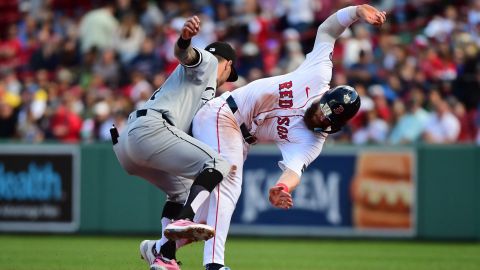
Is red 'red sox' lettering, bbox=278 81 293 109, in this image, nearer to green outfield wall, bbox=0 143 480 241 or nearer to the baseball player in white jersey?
the baseball player in white jersey

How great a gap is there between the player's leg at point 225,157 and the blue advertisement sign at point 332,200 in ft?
21.8

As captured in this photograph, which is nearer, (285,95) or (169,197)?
(285,95)

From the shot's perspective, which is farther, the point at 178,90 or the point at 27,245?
the point at 27,245

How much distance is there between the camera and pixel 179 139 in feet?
25.7

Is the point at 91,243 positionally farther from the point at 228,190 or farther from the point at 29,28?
the point at 29,28

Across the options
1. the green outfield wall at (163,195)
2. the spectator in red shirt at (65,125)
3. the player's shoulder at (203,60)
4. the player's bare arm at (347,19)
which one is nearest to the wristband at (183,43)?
the player's shoulder at (203,60)

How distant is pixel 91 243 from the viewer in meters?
13.8

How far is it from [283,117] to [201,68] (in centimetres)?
91

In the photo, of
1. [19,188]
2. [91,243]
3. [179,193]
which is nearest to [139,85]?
[19,188]

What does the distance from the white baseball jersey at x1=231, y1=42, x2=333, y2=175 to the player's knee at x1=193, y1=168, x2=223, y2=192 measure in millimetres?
703

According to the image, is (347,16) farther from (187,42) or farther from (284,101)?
(187,42)

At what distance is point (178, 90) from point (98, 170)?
787cm

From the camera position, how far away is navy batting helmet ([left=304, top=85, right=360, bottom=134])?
8000 mm

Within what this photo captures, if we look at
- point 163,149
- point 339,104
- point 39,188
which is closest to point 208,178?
point 163,149
